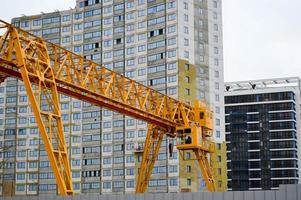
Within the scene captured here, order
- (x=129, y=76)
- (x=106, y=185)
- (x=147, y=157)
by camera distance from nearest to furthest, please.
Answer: (x=147, y=157), (x=106, y=185), (x=129, y=76)

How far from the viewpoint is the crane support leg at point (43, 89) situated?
139 feet

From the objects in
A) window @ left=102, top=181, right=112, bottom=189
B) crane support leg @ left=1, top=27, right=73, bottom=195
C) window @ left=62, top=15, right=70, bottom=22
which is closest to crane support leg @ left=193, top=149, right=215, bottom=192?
crane support leg @ left=1, top=27, right=73, bottom=195

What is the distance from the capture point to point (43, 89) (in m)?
46.3

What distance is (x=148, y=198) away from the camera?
114 ft


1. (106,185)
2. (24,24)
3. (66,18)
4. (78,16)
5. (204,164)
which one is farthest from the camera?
(24,24)

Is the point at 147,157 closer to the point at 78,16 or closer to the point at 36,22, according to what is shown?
the point at 78,16

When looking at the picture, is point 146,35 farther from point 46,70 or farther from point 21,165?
point 46,70

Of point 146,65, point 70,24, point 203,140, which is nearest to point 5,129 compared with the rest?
point 70,24

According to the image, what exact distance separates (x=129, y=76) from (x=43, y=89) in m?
62.1

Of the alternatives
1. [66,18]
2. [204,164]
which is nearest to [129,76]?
[66,18]

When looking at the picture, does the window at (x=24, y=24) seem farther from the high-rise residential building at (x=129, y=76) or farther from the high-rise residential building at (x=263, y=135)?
the high-rise residential building at (x=263, y=135)

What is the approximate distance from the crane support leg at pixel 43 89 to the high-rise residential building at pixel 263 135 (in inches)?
4164

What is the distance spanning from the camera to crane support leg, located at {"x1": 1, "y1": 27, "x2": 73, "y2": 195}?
139ft

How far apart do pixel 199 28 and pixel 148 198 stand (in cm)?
7465
